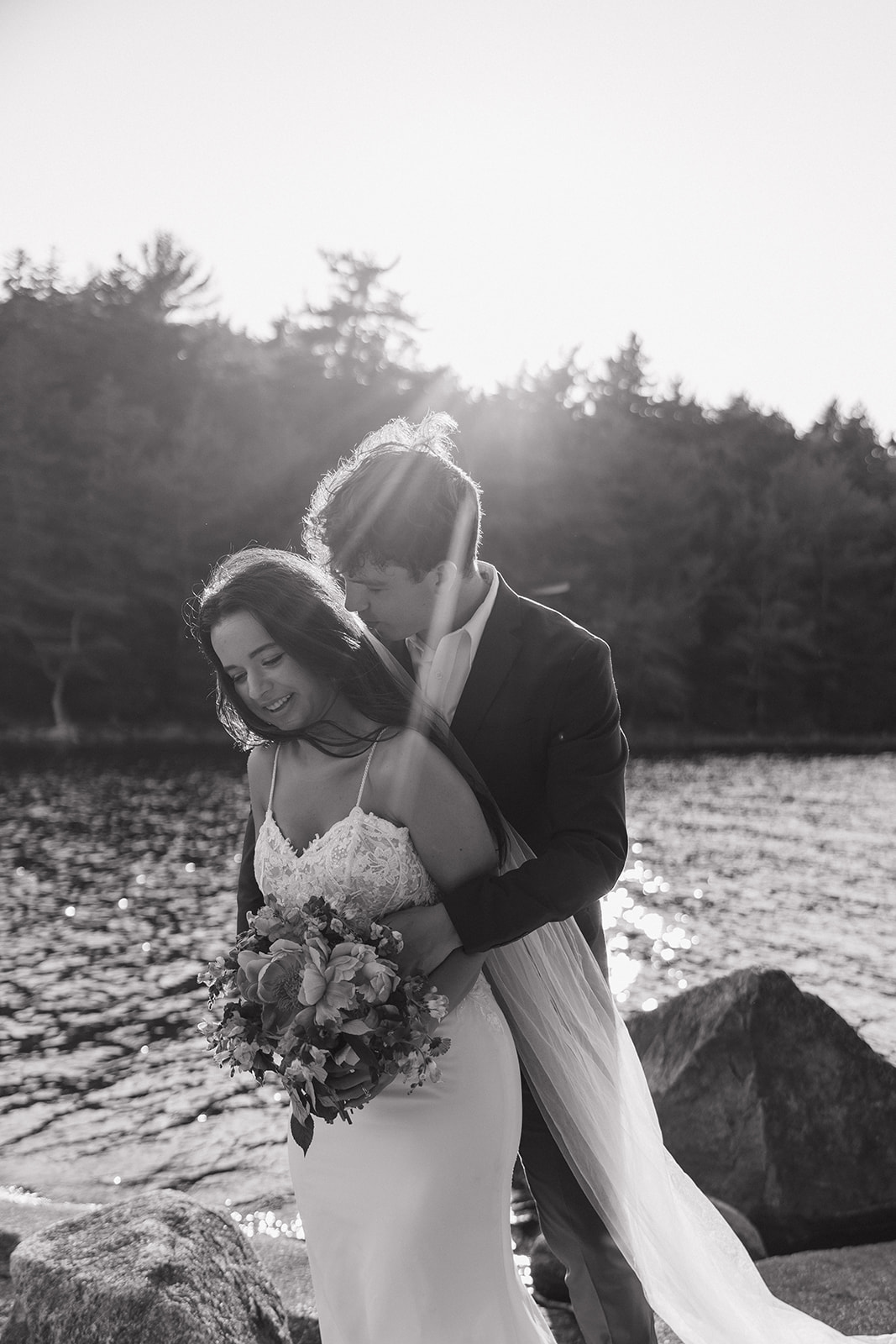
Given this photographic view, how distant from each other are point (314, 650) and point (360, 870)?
57 cm

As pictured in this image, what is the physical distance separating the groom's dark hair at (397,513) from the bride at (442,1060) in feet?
0.43

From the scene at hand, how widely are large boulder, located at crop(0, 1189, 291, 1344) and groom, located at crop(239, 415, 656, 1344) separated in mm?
974

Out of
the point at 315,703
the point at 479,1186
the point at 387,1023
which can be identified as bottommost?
the point at 479,1186

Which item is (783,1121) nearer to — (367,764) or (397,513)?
(367,764)

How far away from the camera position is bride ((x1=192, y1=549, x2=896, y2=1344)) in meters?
2.77

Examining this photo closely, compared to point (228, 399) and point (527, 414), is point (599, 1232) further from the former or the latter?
point (527, 414)

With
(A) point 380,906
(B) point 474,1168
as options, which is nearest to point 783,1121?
(B) point 474,1168

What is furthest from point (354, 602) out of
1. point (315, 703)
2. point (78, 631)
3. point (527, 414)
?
point (527, 414)

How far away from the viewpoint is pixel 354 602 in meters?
3.14

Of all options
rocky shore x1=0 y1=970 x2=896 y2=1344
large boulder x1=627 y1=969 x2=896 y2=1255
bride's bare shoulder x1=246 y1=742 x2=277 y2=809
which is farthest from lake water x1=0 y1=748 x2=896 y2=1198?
bride's bare shoulder x1=246 y1=742 x2=277 y2=809

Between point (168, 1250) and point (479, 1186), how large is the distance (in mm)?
1159

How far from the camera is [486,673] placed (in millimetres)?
3322

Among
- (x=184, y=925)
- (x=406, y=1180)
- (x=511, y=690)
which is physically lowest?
(x=184, y=925)

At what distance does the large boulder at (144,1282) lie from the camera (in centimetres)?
322
